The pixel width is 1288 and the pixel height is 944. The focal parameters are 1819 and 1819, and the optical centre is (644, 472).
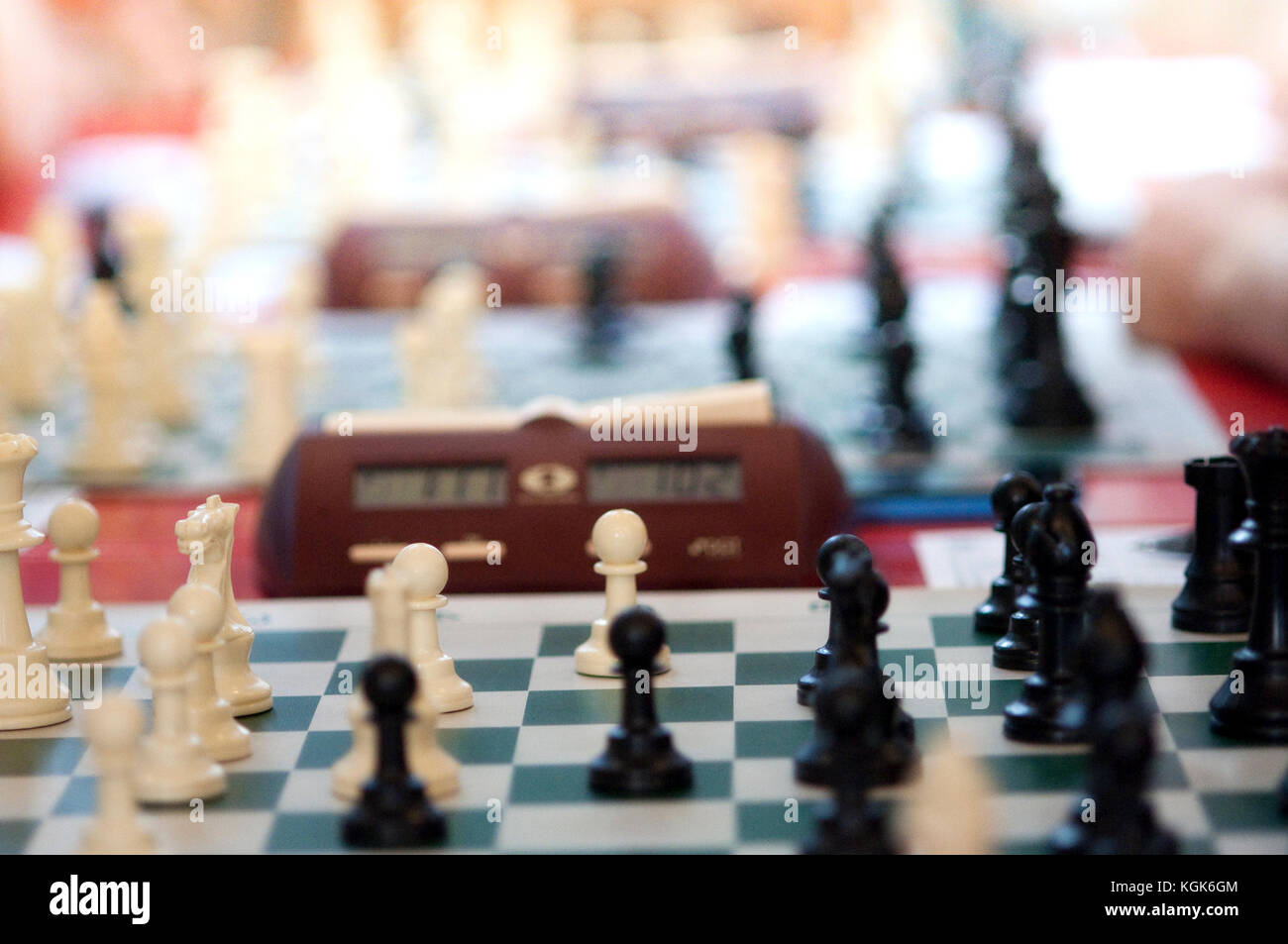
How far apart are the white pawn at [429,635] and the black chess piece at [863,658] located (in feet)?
0.88

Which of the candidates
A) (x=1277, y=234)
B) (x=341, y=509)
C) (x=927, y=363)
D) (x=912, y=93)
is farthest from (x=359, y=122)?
(x=341, y=509)

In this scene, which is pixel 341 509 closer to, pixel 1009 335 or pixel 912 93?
pixel 1009 335

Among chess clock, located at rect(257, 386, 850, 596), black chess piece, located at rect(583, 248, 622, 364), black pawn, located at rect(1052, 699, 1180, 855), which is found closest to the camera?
black pawn, located at rect(1052, 699, 1180, 855)

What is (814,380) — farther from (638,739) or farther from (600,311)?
(638,739)

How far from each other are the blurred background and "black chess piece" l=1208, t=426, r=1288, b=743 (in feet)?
3.49

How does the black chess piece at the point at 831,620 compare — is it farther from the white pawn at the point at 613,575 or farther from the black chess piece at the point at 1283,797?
the black chess piece at the point at 1283,797

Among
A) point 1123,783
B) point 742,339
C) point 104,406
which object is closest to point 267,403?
point 104,406

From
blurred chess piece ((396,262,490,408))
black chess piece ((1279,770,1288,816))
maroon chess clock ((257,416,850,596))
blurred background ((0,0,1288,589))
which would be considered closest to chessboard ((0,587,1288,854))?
black chess piece ((1279,770,1288,816))

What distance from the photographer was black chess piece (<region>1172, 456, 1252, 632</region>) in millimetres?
1461

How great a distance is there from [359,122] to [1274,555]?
513 cm

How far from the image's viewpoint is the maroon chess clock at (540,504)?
1810 millimetres

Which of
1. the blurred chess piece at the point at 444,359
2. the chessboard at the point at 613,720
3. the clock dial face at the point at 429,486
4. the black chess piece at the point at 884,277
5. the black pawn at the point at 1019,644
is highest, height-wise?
the black chess piece at the point at 884,277

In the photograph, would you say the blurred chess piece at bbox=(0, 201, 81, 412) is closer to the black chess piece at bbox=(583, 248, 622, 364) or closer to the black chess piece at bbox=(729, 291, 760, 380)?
the black chess piece at bbox=(583, 248, 622, 364)

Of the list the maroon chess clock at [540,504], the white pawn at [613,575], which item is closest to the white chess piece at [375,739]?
the white pawn at [613,575]
